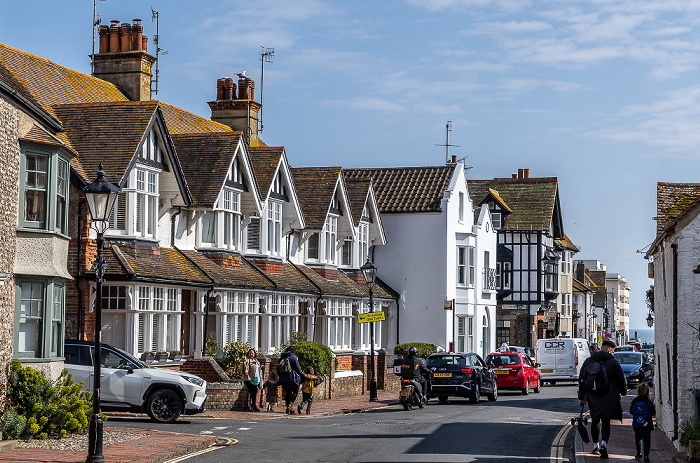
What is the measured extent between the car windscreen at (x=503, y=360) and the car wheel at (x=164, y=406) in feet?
58.8

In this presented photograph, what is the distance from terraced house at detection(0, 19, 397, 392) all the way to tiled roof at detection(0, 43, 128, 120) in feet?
Answer: 0.25

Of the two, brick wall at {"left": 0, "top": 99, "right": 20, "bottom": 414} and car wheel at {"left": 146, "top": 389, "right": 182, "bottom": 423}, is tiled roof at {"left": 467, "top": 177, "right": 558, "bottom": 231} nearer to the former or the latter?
car wheel at {"left": 146, "top": 389, "right": 182, "bottom": 423}

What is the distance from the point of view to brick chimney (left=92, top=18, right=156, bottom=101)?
A: 36406mm

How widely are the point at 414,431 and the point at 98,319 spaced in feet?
26.5

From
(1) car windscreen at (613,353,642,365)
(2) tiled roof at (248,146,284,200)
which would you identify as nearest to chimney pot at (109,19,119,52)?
(2) tiled roof at (248,146,284,200)

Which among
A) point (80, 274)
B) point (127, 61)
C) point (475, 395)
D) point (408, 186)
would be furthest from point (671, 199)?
point (408, 186)

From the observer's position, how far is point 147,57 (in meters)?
36.5

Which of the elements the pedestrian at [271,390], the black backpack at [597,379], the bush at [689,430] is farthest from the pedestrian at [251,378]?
the bush at [689,430]

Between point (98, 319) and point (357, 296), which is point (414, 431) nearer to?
point (98, 319)

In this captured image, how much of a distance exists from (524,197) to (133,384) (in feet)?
153

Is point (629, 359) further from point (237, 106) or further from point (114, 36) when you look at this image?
point (114, 36)

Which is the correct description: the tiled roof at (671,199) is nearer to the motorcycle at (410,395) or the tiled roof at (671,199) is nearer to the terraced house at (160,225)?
the motorcycle at (410,395)

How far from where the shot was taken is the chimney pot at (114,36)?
36812mm

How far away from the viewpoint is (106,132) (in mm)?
28188
